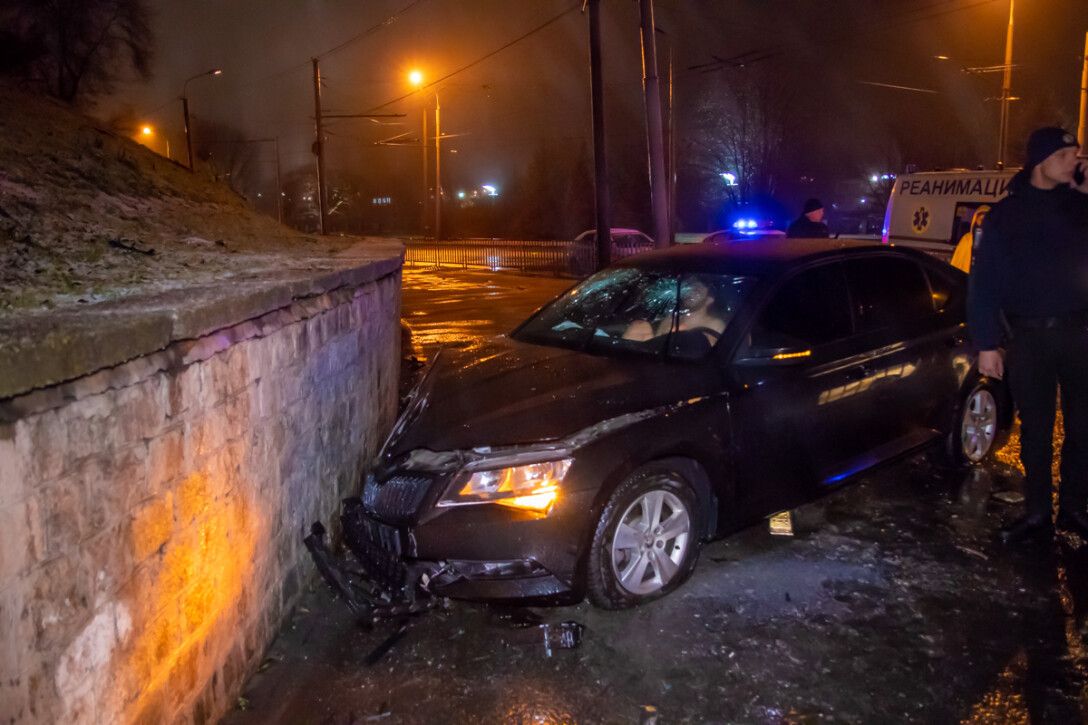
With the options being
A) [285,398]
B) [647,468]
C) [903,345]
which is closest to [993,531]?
[903,345]

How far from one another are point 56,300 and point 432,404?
1649 mm

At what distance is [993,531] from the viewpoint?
469cm

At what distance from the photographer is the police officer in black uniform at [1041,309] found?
4301mm

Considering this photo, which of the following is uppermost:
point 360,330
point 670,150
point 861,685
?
point 670,150

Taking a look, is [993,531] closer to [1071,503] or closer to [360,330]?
[1071,503]

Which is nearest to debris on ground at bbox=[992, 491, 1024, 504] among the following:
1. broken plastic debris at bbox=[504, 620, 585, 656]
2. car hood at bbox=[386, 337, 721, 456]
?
car hood at bbox=[386, 337, 721, 456]

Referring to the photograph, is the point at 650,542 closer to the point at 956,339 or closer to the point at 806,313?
the point at 806,313

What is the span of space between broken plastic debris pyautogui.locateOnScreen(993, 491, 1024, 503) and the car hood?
7.57ft

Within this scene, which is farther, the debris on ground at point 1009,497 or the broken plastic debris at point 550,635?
→ the debris on ground at point 1009,497

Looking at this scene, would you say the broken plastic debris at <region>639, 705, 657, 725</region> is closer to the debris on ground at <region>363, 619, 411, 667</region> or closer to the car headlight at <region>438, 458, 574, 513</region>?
the car headlight at <region>438, 458, 574, 513</region>

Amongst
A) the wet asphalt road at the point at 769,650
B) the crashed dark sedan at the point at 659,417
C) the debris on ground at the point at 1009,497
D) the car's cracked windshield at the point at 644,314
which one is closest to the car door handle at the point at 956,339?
the crashed dark sedan at the point at 659,417

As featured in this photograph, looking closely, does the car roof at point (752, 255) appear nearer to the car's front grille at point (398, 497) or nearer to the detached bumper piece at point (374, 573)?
the car's front grille at point (398, 497)

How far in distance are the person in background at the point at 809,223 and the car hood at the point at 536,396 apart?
17.6 ft

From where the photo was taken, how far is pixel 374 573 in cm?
382
